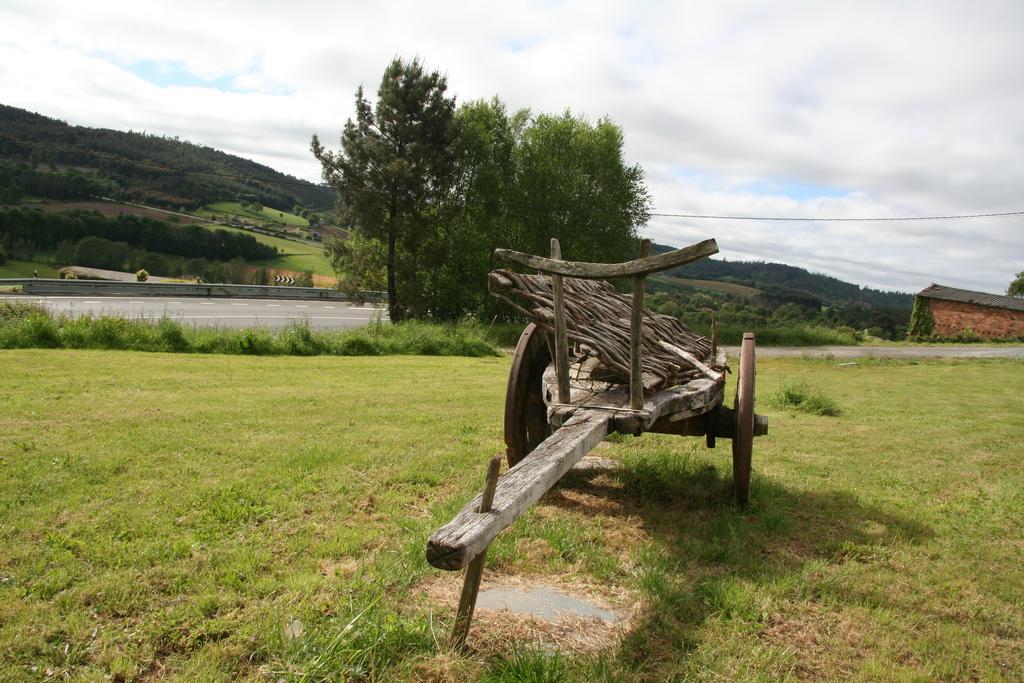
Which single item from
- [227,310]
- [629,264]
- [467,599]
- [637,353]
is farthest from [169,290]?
[467,599]

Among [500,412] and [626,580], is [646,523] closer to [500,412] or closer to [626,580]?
[626,580]

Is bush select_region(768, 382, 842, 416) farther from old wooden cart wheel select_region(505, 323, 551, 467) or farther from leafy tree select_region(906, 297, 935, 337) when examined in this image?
leafy tree select_region(906, 297, 935, 337)

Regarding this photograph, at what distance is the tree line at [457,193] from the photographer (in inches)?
1022

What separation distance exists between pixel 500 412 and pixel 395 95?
20756mm

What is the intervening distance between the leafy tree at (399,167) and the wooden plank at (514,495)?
22884 millimetres

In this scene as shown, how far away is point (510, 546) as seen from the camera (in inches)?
162

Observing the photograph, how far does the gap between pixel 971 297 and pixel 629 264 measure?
4509 centimetres

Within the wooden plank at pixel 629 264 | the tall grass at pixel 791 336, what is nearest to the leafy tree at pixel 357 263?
the tall grass at pixel 791 336

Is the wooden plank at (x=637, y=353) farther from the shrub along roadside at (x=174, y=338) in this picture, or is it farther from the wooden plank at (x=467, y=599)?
the shrub along roadside at (x=174, y=338)

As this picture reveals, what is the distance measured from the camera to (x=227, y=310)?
26.2 metres

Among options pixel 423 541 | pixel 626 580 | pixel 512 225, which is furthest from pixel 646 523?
pixel 512 225

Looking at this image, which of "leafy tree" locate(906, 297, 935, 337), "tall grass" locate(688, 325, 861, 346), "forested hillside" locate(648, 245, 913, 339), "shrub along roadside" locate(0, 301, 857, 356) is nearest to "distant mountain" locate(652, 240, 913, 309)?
"forested hillside" locate(648, 245, 913, 339)

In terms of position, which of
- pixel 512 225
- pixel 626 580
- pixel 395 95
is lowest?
pixel 626 580

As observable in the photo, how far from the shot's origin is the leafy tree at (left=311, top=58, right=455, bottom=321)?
83.8 ft
